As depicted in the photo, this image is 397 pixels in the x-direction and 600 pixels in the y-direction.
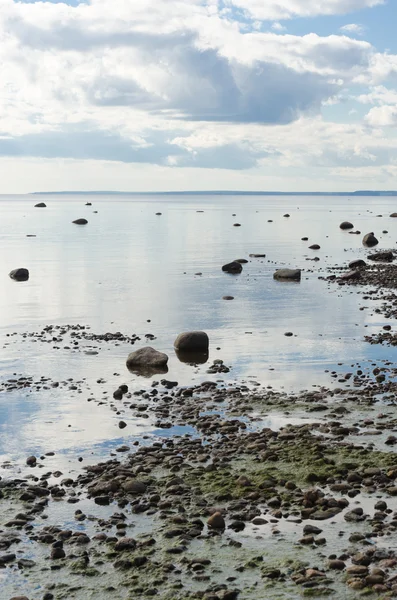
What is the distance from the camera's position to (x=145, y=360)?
84.3ft

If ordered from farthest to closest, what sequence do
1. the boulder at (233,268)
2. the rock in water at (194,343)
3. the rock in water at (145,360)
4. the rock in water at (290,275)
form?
1. the boulder at (233,268)
2. the rock in water at (290,275)
3. the rock in water at (194,343)
4. the rock in water at (145,360)

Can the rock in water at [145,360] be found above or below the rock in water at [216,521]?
above

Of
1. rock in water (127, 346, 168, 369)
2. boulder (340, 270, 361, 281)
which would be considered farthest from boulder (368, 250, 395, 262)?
rock in water (127, 346, 168, 369)

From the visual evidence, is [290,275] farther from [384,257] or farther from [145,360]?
[145,360]

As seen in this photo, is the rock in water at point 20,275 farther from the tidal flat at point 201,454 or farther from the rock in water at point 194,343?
the rock in water at point 194,343

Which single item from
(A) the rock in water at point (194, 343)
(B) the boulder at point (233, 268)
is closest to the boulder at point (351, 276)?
(B) the boulder at point (233, 268)

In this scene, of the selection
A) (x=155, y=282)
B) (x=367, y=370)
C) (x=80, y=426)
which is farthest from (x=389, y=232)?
(x=80, y=426)

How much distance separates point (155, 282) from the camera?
51.3 meters

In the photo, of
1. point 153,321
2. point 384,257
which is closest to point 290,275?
point 384,257

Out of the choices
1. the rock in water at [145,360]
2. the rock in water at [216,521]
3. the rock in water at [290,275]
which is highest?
the rock in water at [290,275]

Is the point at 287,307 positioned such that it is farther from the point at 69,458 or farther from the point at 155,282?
the point at 69,458

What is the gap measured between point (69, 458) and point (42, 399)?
5.29 m

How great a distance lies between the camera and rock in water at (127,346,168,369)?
25609mm

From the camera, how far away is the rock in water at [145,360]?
1008 inches
